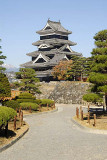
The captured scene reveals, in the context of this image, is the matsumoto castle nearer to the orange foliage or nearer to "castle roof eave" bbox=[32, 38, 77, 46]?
"castle roof eave" bbox=[32, 38, 77, 46]

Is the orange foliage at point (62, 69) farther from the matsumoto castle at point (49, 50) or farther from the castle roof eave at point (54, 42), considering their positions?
the castle roof eave at point (54, 42)

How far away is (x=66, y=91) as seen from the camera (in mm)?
50000

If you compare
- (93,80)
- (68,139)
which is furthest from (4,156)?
(93,80)

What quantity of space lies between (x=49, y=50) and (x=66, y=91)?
19.7 meters

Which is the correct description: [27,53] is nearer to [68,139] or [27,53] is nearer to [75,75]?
[75,75]

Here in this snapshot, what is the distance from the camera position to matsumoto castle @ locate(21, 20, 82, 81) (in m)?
60.6

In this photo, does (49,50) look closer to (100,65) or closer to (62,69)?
(62,69)

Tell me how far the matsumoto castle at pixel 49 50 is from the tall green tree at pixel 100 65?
116 feet

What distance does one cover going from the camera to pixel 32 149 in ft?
34.9

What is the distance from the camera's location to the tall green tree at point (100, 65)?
21.0 metres

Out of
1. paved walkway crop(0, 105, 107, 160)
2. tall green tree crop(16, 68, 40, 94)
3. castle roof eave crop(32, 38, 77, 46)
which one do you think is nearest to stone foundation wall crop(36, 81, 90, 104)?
tall green tree crop(16, 68, 40, 94)

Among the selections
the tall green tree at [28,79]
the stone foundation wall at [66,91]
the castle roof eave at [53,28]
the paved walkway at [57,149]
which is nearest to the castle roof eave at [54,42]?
the castle roof eave at [53,28]

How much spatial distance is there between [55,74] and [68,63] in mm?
3895

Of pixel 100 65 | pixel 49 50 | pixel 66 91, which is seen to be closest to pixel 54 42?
pixel 49 50
